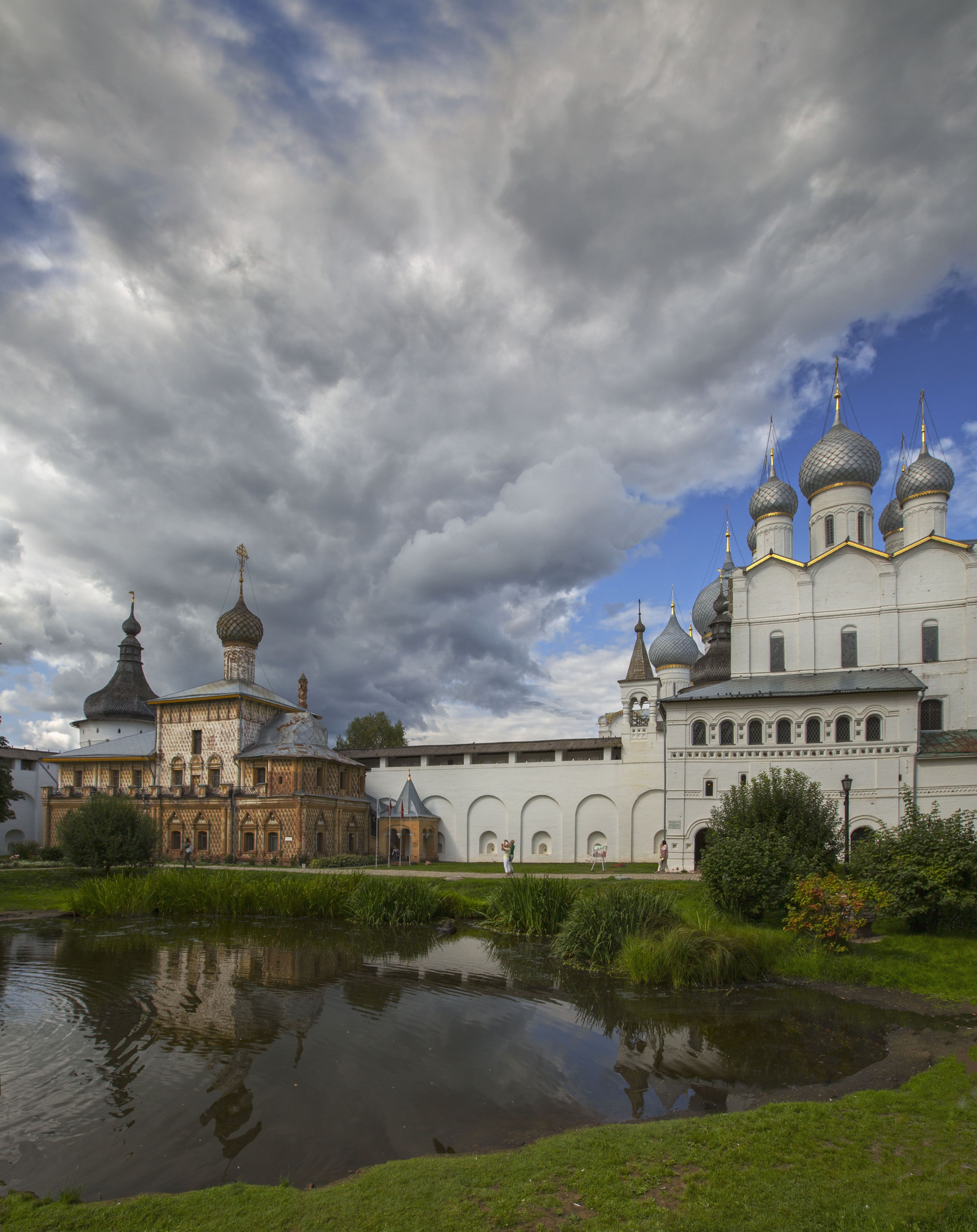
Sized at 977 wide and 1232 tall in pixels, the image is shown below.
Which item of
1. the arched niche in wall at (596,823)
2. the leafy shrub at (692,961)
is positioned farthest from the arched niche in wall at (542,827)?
the leafy shrub at (692,961)

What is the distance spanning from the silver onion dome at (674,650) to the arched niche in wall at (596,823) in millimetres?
10176

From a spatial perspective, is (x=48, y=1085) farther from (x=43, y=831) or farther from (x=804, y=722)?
(x=43, y=831)

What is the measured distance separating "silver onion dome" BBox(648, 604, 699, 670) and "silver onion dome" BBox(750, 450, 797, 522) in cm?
876

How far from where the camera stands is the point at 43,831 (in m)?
34.8

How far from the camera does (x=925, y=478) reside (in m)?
27.2

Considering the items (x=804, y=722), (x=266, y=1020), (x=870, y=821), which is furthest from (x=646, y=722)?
(x=266, y=1020)

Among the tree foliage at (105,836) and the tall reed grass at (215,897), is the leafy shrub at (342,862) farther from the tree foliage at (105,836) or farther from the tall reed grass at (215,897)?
the tall reed grass at (215,897)

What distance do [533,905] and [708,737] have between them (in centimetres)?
1204

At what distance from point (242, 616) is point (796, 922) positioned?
29116 millimetres

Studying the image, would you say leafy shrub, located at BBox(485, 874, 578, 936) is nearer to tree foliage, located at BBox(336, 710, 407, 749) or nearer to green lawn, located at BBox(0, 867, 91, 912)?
green lawn, located at BBox(0, 867, 91, 912)

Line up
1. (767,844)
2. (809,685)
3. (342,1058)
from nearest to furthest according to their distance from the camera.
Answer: (342,1058) → (767,844) → (809,685)

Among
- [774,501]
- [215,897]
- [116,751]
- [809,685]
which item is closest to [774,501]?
[774,501]

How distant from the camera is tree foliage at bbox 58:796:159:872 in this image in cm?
2172

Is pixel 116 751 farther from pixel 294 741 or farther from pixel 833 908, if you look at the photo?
pixel 833 908
